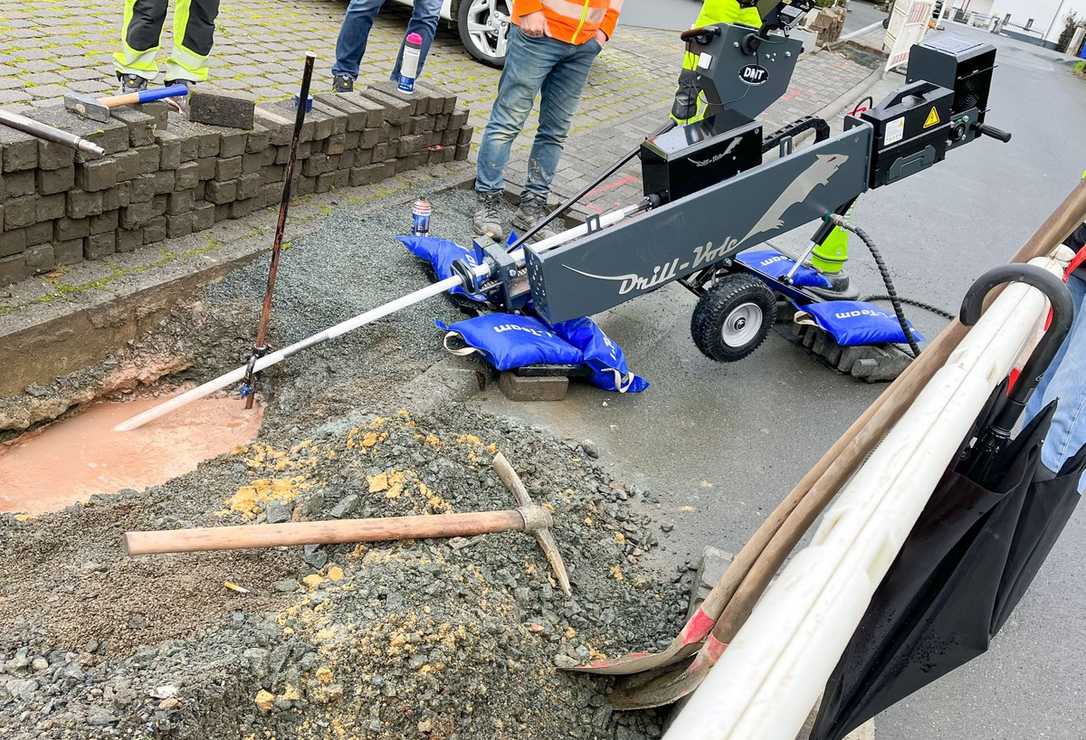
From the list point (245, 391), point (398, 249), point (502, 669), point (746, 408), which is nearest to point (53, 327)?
point (245, 391)

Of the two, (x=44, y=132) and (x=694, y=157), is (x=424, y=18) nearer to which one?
(x=694, y=157)

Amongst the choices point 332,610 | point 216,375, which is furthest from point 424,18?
point 332,610

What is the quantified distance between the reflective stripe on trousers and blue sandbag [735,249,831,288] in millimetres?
3489

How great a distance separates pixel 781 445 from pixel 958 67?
87.0 inches

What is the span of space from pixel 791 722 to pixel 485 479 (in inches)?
107

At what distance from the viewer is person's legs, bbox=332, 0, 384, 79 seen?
6227 millimetres

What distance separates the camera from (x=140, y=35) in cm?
505

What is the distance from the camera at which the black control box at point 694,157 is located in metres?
4.20

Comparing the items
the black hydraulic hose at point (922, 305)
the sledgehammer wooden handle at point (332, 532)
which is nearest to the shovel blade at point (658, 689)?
the sledgehammer wooden handle at point (332, 532)

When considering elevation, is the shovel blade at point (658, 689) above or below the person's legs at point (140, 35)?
below

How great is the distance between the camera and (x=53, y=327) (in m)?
3.82

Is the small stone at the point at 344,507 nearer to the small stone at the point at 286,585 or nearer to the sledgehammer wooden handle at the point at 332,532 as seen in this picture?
the sledgehammer wooden handle at the point at 332,532

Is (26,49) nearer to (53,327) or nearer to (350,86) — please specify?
(350,86)

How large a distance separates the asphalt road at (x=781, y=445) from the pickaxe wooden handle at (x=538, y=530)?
1.96ft
